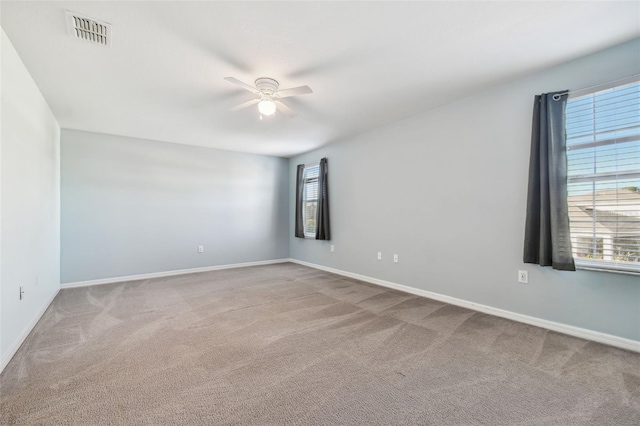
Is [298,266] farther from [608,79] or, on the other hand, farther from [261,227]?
[608,79]

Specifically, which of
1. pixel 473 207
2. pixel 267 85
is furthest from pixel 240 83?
pixel 473 207

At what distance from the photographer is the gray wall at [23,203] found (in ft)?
7.08

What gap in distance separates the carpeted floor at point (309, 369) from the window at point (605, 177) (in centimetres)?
80

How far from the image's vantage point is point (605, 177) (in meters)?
2.44

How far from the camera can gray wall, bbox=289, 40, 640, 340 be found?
2.49 metres

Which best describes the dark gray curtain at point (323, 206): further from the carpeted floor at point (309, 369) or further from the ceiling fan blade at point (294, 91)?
the ceiling fan blade at point (294, 91)

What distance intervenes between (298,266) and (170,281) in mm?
2409

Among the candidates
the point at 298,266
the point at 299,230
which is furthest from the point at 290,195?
the point at 298,266

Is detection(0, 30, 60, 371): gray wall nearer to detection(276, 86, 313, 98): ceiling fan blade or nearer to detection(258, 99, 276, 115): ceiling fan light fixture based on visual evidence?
detection(258, 99, 276, 115): ceiling fan light fixture

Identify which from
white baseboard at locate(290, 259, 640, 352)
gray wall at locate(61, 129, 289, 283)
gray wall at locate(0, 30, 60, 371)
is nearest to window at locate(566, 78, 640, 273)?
white baseboard at locate(290, 259, 640, 352)

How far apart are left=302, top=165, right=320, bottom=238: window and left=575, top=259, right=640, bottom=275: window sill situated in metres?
4.09

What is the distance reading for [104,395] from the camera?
1.76m

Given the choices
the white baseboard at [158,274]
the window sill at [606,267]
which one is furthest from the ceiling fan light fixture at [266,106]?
the white baseboard at [158,274]

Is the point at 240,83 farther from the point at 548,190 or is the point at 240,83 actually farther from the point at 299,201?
the point at 299,201
